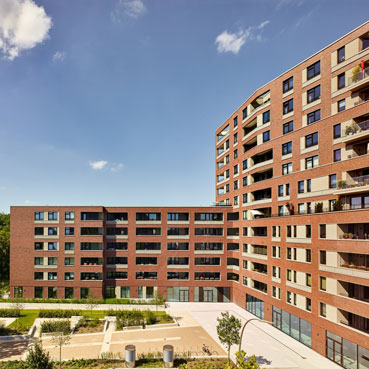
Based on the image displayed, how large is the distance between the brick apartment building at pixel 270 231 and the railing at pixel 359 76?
0.36ft

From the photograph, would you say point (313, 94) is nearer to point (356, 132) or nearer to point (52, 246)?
point (356, 132)

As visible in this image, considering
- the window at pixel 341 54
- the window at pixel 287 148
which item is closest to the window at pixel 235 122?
the window at pixel 287 148

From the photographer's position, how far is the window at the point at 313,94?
1330 inches

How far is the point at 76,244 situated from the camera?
50.4 metres

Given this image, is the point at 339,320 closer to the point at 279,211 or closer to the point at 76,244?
the point at 279,211

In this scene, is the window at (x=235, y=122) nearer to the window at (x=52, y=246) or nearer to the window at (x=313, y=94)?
the window at (x=313, y=94)

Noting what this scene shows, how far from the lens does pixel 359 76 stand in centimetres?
2839

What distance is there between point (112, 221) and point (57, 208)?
10.4 meters

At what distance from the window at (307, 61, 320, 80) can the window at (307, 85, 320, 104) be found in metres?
1.70

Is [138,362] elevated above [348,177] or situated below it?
below

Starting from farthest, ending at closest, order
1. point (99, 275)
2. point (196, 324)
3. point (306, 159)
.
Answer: point (99, 275) < point (196, 324) < point (306, 159)

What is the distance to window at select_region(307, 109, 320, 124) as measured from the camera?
1331 inches

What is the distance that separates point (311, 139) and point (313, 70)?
8.79m

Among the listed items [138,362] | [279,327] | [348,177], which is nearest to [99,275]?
[138,362]
